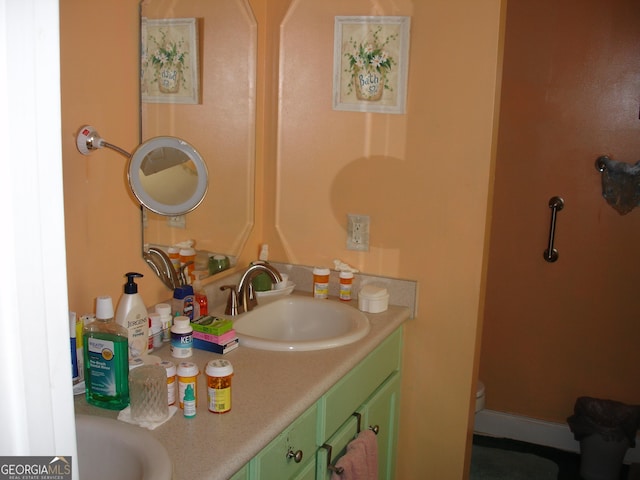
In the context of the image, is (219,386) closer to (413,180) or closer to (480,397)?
(413,180)

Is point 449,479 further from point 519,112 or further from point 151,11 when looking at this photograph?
point 151,11

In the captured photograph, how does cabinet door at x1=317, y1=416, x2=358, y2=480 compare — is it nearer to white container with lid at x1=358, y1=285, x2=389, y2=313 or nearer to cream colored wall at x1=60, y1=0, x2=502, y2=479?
white container with lid at x1=358, y1=285, x2=389, y2=313

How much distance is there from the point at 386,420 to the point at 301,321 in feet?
1.40

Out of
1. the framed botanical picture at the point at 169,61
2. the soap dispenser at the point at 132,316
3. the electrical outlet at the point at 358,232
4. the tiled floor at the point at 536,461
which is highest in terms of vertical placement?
the framed botanical picture at the point at 169,61

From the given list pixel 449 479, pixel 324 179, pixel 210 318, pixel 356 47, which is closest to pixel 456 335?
pixel 449 479

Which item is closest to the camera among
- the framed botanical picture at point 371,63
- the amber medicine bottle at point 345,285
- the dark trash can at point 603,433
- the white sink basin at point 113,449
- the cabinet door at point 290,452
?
the white sink basin at point 113,449

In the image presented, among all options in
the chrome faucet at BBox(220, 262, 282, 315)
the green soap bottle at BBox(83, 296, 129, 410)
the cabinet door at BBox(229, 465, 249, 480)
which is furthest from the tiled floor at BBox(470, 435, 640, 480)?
the green soap bottle at BBox(83, 296, 129, 410)

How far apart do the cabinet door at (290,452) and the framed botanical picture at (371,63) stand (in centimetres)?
106

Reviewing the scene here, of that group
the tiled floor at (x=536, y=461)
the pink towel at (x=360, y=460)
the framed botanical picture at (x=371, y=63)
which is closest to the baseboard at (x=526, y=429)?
the tiled floor at (x=536, y=461)

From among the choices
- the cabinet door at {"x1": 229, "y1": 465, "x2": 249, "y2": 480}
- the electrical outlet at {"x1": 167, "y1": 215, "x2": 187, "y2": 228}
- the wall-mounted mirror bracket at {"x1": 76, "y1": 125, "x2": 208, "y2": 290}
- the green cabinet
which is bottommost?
the green cabinet

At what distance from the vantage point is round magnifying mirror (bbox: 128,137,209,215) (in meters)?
1.67

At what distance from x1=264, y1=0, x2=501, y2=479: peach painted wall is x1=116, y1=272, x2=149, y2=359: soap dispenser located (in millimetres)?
882

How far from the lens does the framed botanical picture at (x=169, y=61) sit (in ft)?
5.77

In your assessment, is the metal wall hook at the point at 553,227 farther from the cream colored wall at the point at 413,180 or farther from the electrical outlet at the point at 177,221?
the electrical outlet at the point at 177,221
